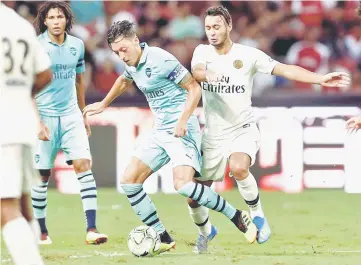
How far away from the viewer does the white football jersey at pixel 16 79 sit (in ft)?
21.0

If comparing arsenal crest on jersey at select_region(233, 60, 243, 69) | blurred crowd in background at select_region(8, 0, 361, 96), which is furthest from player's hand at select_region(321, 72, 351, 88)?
blurred crowd in background at select_region(8, 0, 361, 96)

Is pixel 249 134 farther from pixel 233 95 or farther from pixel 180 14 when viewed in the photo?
pixel 180 14

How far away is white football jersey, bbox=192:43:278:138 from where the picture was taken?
9867 millimetres

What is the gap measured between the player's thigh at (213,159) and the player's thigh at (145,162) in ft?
1.30

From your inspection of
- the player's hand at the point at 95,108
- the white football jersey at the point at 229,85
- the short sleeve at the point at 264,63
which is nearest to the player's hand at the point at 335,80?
the short sleeve at the point at 264,63

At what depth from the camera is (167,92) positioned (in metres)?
9.77

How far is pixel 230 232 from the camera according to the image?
1149 cm

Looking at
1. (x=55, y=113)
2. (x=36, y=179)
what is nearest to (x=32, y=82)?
(x=36, y=179)

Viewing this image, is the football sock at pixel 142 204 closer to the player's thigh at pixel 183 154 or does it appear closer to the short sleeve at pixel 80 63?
the player's thigh at pixel 183 154

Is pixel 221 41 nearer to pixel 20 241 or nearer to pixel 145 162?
pixel 145 162

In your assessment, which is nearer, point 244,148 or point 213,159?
point 244,148

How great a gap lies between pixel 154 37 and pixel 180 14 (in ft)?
2.00

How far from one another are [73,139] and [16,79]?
4.35 m

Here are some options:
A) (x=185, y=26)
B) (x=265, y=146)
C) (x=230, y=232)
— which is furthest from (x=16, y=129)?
(x=185, y=26)
